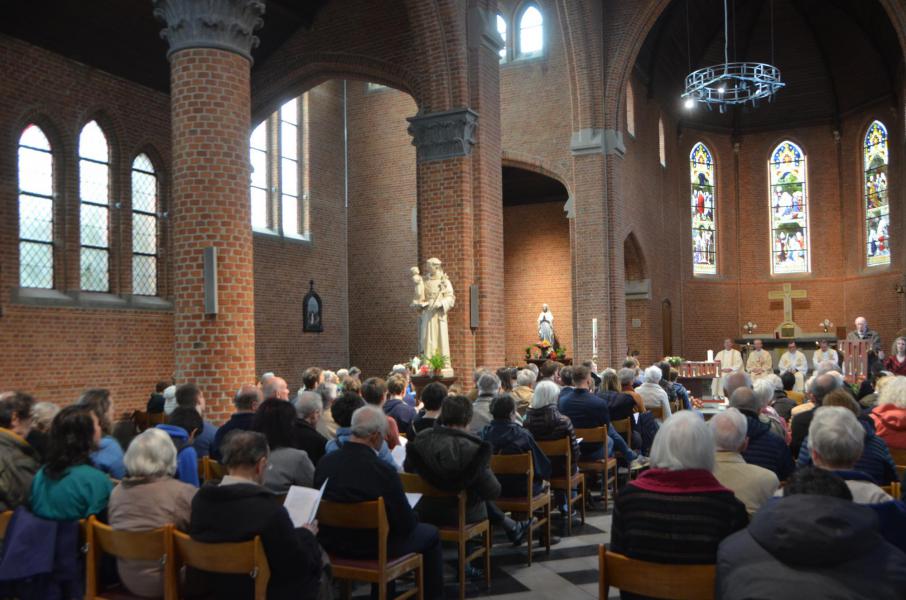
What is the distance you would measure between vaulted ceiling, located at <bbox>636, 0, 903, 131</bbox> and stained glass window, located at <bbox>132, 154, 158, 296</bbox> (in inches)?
568

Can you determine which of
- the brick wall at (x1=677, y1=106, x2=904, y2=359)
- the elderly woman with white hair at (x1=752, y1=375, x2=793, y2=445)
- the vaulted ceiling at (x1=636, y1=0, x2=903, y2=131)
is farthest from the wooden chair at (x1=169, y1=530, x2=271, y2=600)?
the brick wall at (x1=677, y1=106, x2=904, y2=359)

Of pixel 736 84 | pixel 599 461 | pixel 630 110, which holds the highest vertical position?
pixel 630 110

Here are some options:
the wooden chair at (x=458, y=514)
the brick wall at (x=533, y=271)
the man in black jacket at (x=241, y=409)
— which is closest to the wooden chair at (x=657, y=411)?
the wooden chair at (x=458, y=514)

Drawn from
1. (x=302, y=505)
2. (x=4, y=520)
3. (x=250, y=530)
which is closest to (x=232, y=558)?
(x=250, y=530)

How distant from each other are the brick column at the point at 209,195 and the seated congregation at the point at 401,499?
7.17ft

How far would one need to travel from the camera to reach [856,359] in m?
15.7

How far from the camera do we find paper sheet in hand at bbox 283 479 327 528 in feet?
12.2

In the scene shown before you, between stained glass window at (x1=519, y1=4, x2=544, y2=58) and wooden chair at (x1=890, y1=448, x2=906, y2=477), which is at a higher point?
stained glass window at (x1=519, y1=4, x2=544, y2=58)

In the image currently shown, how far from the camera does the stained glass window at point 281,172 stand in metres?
19.0

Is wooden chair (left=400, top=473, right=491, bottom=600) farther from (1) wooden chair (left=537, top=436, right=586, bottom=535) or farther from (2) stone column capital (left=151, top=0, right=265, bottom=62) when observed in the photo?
(2) stone column capital (left=151, top=0, right=265, bottom=62)

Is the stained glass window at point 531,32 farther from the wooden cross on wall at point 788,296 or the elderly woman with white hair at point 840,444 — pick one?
the elderly woman with white hair at point 840,444

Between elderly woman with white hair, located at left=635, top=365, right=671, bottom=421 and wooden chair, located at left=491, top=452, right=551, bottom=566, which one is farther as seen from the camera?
elderly woman with white hair, located at left=635, top=365, right=671, bottom=421

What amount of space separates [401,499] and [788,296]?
25224 millimetres

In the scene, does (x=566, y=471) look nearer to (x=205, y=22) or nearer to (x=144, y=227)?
(x=205, y=22)
